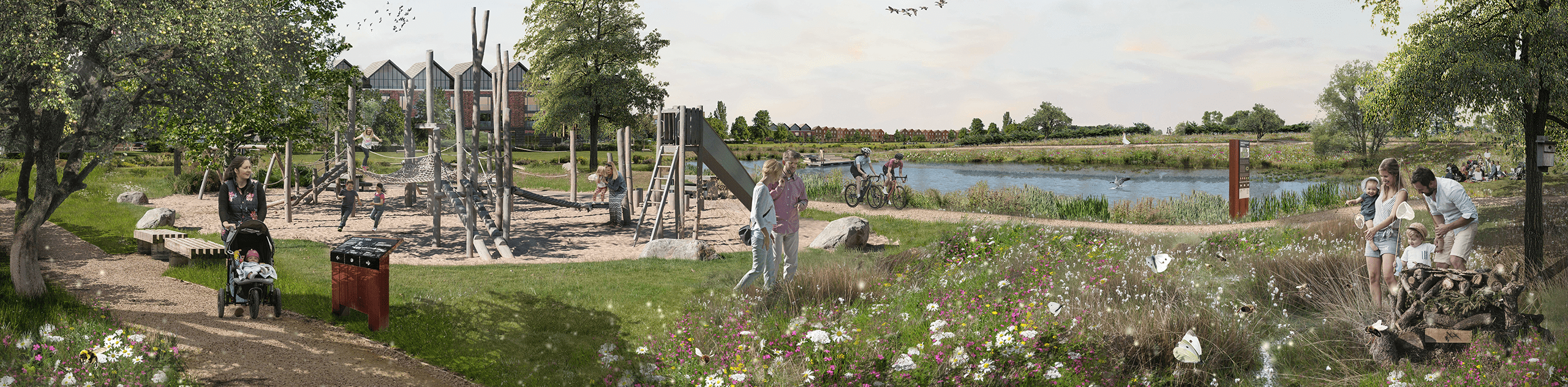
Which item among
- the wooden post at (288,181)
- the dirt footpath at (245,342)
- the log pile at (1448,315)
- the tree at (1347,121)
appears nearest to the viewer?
the log pile at (1448,315)

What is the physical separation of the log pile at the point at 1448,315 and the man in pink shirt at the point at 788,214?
4.56m

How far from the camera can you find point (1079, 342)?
238 inches

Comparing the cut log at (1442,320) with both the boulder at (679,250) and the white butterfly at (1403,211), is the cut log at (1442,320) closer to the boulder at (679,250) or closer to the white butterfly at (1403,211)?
the white butterfly at (1403,211)

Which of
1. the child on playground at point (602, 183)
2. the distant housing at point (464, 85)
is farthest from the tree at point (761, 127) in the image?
the child on playground at point (602, 183)

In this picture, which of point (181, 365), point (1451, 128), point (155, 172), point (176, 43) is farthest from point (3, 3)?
point (155, 172)

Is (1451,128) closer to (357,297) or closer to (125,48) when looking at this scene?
(357,297)

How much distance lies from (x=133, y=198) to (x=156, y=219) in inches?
224

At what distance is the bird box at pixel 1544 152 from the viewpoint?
35.3ft

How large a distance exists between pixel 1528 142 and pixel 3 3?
17.0 metres

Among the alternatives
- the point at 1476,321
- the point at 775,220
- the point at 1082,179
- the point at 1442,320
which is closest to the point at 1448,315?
the point at 1442,320

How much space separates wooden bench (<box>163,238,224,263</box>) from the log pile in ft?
39.6

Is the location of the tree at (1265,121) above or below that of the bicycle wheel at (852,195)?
above

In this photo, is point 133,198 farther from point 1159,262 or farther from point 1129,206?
point 1129,206

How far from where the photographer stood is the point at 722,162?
497 inches
